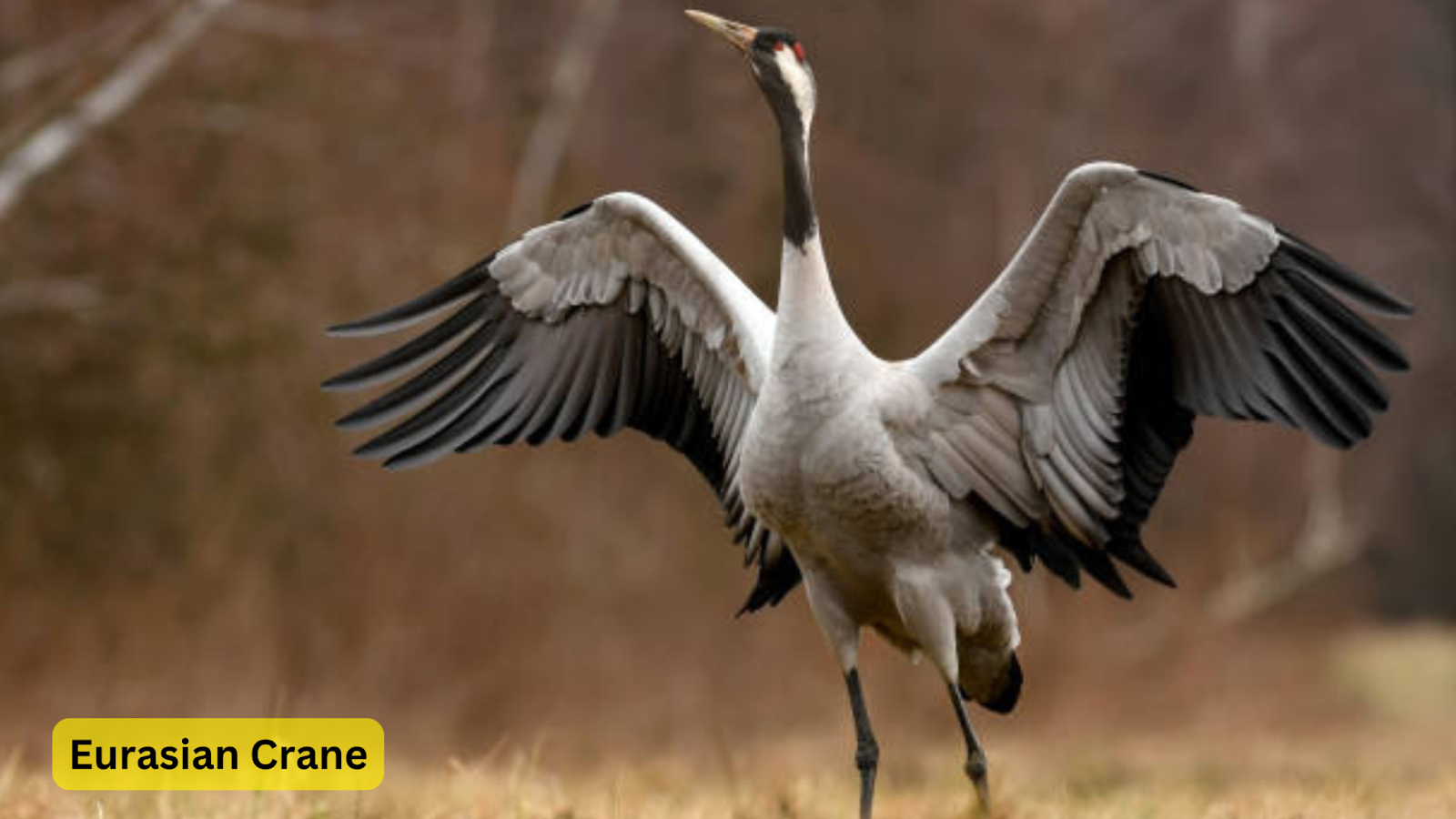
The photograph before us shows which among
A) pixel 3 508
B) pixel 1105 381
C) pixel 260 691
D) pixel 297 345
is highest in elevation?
pixel 1105 381

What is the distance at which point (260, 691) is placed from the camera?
10328mm

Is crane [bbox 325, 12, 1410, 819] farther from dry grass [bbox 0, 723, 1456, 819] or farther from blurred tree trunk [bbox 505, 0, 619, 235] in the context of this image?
blurred tree trunk [bbox 505, 0, 619, 235]

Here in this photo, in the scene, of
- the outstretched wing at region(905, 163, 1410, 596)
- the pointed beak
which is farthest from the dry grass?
the pointed beak

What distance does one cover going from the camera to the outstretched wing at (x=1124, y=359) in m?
4.88

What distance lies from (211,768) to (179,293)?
603 cm

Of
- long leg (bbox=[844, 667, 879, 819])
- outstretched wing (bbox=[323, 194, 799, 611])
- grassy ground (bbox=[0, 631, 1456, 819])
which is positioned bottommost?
grassy ground (bbox=[0, 631, 1456, 819])

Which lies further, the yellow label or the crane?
the yellow label

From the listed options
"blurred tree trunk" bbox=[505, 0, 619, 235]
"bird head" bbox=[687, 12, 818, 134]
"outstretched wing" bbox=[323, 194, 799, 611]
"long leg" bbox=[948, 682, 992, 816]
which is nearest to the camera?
"long leg" bbox=[948, 682, 992, 816]

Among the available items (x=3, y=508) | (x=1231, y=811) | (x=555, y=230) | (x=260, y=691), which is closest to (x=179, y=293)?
(x=3, y=508)

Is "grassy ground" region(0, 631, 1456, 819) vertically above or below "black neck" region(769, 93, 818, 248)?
below

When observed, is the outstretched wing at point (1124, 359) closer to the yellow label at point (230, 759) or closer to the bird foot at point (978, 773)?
the bird foot at point (978, 773)

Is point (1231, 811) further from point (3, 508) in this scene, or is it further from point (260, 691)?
point (3, 508)

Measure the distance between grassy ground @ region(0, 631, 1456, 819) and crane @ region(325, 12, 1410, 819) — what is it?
15.2 inches

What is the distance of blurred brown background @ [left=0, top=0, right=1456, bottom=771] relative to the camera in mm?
10625
